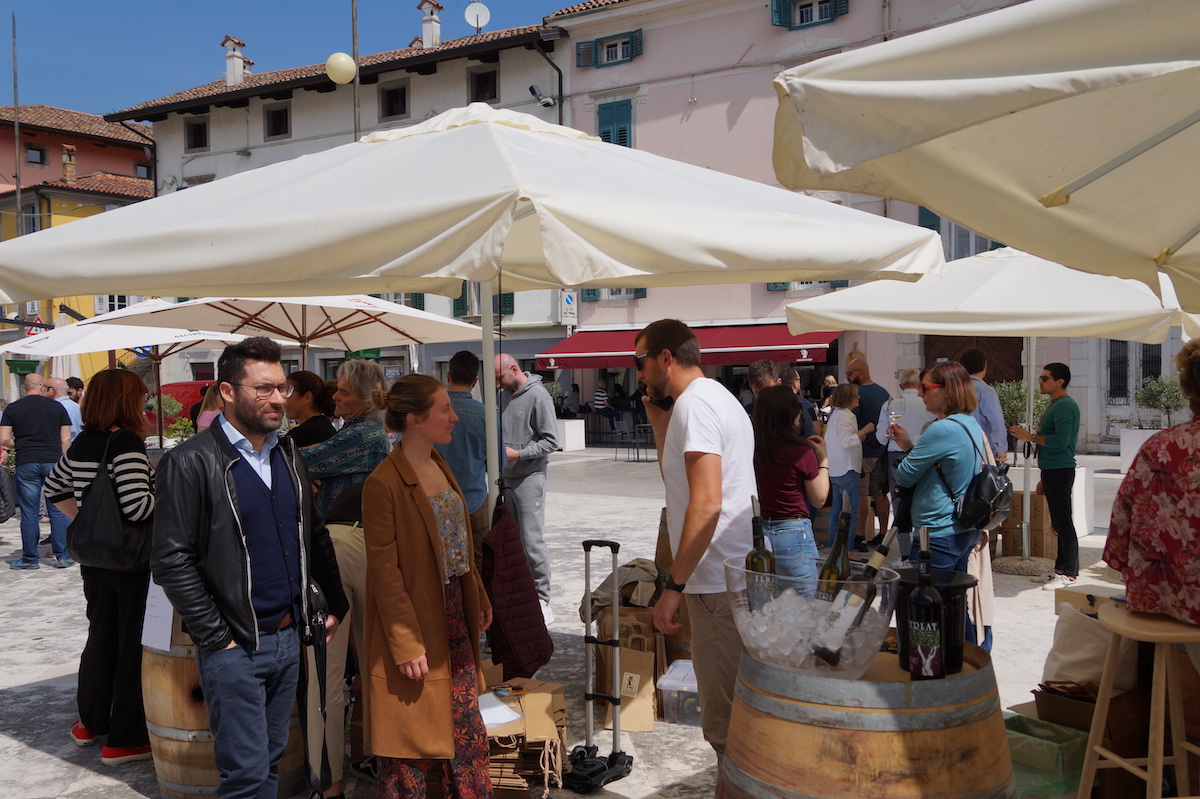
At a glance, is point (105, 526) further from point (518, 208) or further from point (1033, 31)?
A: point (1033, 31)

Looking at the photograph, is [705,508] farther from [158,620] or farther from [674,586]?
[158,620]

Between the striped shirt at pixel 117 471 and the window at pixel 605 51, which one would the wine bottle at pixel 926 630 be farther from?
the window at pixel 605 51

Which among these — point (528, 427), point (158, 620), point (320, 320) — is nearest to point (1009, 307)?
point (528, 427)

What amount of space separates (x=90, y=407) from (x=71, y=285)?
1.40 meters

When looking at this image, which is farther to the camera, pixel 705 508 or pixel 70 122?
pixel 70 122

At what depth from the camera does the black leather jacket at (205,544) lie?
2.71 m

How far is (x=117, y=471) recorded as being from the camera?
3.88 meters

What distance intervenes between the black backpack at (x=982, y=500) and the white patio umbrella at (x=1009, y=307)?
1.14 meters

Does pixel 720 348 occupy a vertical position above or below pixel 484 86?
below

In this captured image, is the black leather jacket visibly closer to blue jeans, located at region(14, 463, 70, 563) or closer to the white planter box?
blue jeans, located at region(14, 463, 70, 563)

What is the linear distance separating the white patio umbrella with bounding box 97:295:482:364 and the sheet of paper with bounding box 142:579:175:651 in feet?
9.19

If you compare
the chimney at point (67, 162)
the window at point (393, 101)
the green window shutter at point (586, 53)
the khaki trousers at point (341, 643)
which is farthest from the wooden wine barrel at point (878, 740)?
the chimney at point (67, 162)

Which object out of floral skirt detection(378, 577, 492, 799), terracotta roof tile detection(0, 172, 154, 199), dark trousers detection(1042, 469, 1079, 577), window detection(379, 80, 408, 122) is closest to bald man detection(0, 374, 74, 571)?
floral skirt detection(378, 577, 492, 799)

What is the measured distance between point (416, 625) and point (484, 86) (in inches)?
963
